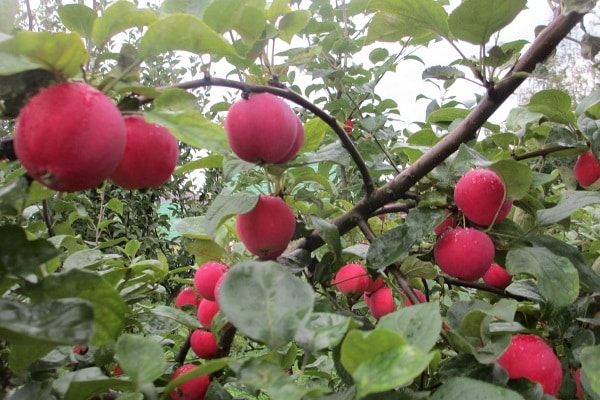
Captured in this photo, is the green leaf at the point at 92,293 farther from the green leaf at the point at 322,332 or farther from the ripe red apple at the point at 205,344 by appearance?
the ripe red apple at the point at 205,344

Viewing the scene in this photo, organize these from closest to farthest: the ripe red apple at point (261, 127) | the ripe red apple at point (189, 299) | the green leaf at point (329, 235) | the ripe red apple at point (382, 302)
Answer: the ripe red apple at point (261, 127) → the green leaf at point (329, 235) → the ripe red apple at point (382, 302) → the ripe red apple at point (189, 299)

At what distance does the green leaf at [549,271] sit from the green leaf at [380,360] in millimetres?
316

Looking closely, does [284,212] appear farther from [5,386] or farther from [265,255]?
[5,386]

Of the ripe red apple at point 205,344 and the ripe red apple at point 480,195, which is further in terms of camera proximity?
the ripe red apple at point 205,344

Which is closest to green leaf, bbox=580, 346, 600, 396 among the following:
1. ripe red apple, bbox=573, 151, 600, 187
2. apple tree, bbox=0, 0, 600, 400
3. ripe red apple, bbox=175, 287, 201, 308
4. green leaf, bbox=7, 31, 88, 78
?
apple tree, bbox=0, 0, 600, 400

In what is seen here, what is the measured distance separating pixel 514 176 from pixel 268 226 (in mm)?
335

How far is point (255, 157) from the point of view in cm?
62

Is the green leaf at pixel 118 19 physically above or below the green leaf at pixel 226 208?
above

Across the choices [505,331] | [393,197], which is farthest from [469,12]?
[505,331]

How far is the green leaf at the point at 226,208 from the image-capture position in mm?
652

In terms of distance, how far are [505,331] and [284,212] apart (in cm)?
31

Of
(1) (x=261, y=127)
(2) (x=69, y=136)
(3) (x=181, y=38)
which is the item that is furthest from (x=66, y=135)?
(1) (x=261, y=127)

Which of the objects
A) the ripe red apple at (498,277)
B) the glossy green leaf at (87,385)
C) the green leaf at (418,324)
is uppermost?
the green leaf at (418,324)

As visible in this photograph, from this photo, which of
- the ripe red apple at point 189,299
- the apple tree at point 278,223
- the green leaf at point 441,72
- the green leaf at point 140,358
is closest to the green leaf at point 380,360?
the apple tree at point 278,223
